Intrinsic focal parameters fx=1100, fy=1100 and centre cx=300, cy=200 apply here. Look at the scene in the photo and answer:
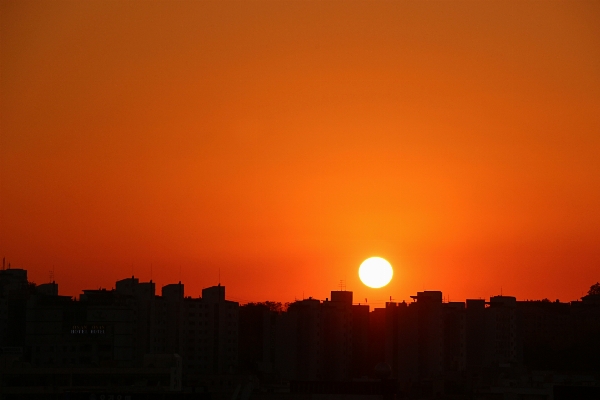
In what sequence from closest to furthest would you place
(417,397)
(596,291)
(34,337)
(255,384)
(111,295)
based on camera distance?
(255,384), (417,397), (34,337), (111,295), (596,291)

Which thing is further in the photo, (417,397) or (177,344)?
(177,344)

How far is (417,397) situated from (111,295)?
26.6m

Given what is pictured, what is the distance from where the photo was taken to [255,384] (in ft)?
219

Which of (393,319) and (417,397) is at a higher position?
(393,319)

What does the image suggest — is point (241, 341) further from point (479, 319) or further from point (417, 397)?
point (417, 397)

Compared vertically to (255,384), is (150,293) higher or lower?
higher

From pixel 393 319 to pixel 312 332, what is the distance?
725 cm

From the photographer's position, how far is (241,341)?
3984 inches

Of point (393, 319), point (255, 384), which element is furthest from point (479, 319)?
point (255, 384)

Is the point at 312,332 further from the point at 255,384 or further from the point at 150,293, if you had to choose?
the point at 255,384

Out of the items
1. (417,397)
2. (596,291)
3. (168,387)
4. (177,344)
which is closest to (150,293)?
(177,344)

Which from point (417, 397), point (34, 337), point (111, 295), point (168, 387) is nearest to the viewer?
point (168, 387)

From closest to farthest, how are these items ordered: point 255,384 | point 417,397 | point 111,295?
point 255,384 < point 417,397 < point 111,295

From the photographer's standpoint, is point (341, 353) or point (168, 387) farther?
point (341, 353)
